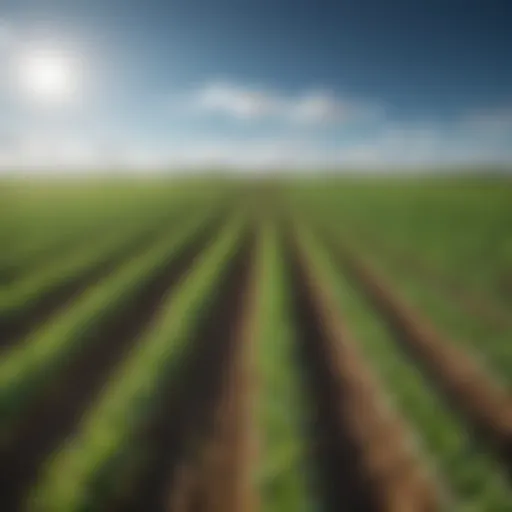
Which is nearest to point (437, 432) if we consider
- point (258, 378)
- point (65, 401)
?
point (258, 378)

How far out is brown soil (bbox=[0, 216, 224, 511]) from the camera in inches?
220

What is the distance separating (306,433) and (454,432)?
78.3 inches

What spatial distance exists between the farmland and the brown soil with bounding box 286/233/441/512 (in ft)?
0.08

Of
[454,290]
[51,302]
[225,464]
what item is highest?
[225,464]

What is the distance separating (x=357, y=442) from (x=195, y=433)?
7.35 ft

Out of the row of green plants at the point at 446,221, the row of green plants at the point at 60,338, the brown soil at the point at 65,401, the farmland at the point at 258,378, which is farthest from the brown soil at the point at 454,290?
the row of green plants at the point at 60,338

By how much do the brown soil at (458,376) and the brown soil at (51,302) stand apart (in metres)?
7.68

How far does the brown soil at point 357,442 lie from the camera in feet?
17.5

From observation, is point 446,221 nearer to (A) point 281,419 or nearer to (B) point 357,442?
(B) point 357,442

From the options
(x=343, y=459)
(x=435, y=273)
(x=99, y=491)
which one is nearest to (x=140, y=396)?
(x=99, y=491)

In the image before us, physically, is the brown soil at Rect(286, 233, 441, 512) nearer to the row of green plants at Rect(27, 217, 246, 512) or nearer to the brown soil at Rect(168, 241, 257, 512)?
the brown soil at Rect(168, 241, 257, 512)

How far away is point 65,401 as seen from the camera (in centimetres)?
707

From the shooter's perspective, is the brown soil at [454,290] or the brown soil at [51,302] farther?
the brown soil at [454,290]

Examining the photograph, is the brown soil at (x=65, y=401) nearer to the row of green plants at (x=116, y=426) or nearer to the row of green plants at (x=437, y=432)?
the row of green plants at (x=116, y=426)
